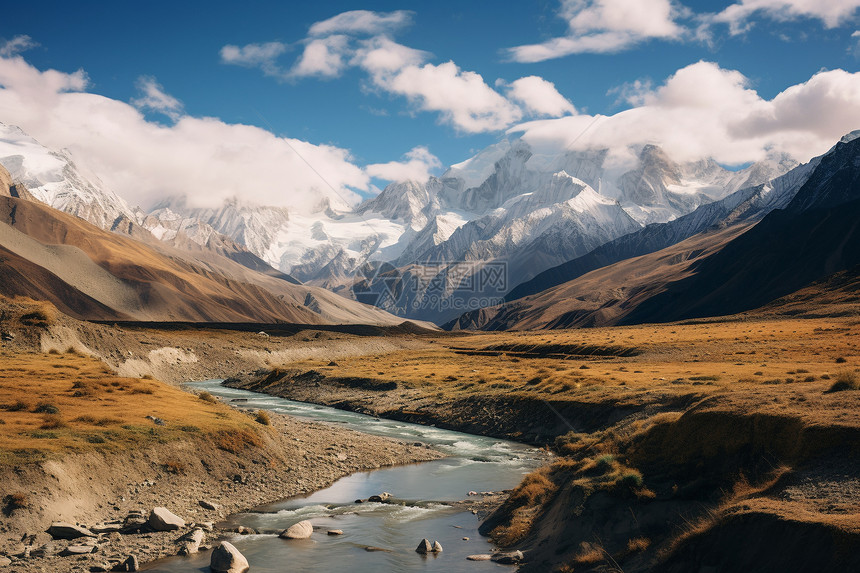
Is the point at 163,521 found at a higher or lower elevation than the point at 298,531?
higher

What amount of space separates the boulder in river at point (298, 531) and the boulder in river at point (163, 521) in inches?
194

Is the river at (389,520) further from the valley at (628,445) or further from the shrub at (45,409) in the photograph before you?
the shrub at (45,409)

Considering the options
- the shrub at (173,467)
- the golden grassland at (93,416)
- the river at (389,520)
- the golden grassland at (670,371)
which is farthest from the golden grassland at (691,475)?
the golden grassland at (93,416)

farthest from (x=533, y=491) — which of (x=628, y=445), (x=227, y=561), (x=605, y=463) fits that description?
(x=227, y=561)

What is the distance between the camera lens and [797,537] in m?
17.9

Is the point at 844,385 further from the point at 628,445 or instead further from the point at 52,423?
the point at 52,423

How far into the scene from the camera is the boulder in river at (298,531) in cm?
3005

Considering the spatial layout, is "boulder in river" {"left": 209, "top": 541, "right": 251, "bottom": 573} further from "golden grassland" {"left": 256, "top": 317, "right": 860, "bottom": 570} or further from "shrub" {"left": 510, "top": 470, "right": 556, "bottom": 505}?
"shrub" {"left": 510, "top": 470, "right": 556, "bottom": 505}

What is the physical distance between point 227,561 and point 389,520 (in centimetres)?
1005

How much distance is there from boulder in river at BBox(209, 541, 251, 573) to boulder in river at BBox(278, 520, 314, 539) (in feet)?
12.2

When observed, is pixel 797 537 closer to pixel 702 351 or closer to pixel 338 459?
pixel 338 459

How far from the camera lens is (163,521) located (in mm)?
29859

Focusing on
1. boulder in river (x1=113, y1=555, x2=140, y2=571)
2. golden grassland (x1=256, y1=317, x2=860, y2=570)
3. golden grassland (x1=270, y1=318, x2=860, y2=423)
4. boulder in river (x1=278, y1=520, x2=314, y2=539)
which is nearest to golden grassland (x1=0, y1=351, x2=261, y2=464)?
boulder in river (x1=113, y1=555, x2=140, y2=571)

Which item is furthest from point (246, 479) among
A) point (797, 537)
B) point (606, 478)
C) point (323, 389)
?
point (323, 389)
